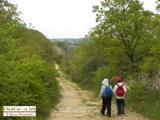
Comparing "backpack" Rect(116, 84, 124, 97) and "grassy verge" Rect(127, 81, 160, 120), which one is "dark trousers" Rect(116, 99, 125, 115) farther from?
"grassy verge" Rect(127, 81, 160, 120)

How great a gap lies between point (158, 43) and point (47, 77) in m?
7.39

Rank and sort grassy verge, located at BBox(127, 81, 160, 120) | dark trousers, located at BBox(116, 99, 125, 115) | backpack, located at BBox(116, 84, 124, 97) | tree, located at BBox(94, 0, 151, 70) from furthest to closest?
tree, located at BBox(94, 0, 151, 70) < grassy verge, located at BBox(127, 81, 160, 120) < dark trousers, located at BBox(116, 99, 125, 115) < backpack, located at BBox(116, 84, 124, 97)

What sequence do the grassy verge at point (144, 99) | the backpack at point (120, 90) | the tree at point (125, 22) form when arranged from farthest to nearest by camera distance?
the tree at point (125, 22), the grassy verge at point (144, 99), the backpack at point (120, 90)

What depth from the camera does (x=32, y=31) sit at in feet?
139

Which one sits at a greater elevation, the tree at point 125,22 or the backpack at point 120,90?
the tree at point 125,22

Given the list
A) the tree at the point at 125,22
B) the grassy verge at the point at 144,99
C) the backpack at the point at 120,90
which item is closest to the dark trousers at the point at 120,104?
the backpack at the point at 120,90

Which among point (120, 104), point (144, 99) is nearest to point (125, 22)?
point (144, 99)

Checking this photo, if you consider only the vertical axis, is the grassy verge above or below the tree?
below

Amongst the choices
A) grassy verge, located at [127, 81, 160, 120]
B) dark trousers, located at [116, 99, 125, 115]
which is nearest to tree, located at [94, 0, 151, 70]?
grassy verge, located at [127, 81, 160, 120]

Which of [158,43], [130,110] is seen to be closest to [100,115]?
[130,110]

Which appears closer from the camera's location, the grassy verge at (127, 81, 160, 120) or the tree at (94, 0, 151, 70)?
the grassy verge at (127, 81, 160, 120)

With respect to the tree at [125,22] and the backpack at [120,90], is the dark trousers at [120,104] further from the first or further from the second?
the tree at [125,22]

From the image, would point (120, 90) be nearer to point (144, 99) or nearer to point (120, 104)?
point (120, 104)

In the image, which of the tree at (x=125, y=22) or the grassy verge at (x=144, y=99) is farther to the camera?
the tree at (x=125, y=22)
